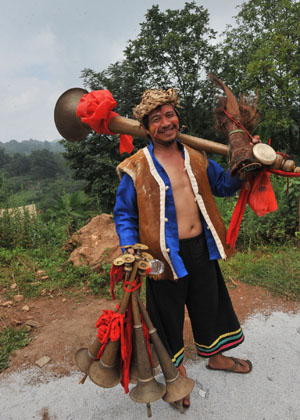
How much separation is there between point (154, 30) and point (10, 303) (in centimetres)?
1559

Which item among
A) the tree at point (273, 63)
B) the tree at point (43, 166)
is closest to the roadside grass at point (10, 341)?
the tree at point (273, 63)

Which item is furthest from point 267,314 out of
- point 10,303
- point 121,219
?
point 10,303

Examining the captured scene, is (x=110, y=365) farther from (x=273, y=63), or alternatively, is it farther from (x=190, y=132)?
(x=190, y=132)

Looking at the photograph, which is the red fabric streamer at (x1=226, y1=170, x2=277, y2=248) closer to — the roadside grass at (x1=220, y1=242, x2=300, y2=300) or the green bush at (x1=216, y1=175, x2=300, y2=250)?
the roadside grass at (x1=220, y1=242, x2=300, y2=300)

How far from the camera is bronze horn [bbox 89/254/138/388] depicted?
155 centimetres

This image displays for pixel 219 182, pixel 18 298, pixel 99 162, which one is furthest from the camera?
pixel 99 162

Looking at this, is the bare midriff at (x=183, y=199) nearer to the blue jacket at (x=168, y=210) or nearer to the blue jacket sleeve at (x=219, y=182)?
the blue jacket at (x=168, y=210)

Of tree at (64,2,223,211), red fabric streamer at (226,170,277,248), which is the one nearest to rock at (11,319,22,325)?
red fabric streamer at (226,170,277,248)

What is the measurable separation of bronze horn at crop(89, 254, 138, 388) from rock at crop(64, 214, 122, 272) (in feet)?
7.89

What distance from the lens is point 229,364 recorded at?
2.20m

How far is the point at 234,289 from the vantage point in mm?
3457

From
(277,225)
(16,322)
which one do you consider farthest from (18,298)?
(277,225)

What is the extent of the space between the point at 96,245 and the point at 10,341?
1739 mm

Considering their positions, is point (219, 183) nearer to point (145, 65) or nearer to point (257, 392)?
point (257, 392)
